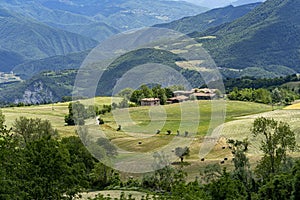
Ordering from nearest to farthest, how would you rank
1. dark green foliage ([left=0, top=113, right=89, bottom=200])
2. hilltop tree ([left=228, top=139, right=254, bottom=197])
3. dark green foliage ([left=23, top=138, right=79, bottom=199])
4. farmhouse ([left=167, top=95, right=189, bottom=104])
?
dark green foliage ([left=0, top=113, right=89, bottom=200]) < dark green foliage ([left=23, top=138, right=79, bottom=199]) < hilltop tree ([left=228, top=139, right=254, bottom=197]) < farmhouse ([left=167, top=95, right=189, bottom=104])

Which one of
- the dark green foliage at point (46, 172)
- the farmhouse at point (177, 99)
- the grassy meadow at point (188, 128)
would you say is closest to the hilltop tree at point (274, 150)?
the grassy meadow at point (188, 128)

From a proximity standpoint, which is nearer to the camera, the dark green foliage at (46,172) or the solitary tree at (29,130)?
the dark green foliage at (46,172)

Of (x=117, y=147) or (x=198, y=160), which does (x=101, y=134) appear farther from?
(x=198, y=160)

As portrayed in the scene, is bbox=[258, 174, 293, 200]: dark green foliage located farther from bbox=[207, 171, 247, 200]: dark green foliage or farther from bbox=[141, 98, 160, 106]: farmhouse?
bbox=[141, 98, 160, 106]: farmhouse

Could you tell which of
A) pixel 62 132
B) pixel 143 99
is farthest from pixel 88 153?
pixel 143 99

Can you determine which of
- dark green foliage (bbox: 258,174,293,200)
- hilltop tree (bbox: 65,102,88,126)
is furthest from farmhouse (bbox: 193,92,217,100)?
dark green foliage (bbox: 258,174,293,200)

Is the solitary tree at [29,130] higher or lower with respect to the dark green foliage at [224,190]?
higher

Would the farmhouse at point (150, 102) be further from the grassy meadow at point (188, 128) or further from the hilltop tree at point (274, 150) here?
the hilltop tree at point (274, 150)

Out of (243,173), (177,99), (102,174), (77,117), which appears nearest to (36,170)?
(243,173)

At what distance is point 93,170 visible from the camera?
194 feet

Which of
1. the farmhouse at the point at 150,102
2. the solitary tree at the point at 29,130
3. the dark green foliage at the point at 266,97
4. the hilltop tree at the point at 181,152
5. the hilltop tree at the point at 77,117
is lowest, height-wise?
the hilltop tree at the point at 181,152

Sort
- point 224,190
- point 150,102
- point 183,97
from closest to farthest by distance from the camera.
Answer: point 224,190 → point 150,102 → point 183,97

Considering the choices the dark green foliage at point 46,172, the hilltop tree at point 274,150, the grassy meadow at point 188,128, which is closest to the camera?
the dark green foliage at point 46,172

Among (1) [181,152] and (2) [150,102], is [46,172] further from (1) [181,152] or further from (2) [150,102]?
(2) [150,102]
